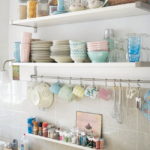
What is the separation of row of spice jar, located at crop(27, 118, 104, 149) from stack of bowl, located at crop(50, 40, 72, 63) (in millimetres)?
542

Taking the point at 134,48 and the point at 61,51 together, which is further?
the point at 61,51

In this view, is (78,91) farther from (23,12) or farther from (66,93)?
(23,12)

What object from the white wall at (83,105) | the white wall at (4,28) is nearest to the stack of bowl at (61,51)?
the white wall at (83,105)

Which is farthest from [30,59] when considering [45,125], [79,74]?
[45,125]

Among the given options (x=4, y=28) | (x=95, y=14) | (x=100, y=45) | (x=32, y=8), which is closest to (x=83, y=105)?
(x=100, y=45)

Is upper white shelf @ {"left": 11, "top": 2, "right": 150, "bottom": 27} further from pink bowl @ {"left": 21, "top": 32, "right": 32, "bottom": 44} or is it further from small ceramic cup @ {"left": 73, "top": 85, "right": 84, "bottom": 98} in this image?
small ceramic cup @ {"left": 73, "top": 85, "right": 84, "bottom": 98}

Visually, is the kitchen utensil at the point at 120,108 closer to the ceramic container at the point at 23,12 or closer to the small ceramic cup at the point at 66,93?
the small ceramic cup at the point at 66,93

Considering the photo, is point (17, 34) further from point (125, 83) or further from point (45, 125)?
point (125, 83)

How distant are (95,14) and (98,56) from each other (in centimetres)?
28

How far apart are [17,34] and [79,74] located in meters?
0.80

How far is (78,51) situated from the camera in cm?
194

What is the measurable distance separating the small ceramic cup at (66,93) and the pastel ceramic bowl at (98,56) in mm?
415

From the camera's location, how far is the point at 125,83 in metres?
1.99

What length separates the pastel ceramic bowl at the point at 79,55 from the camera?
194 cm
